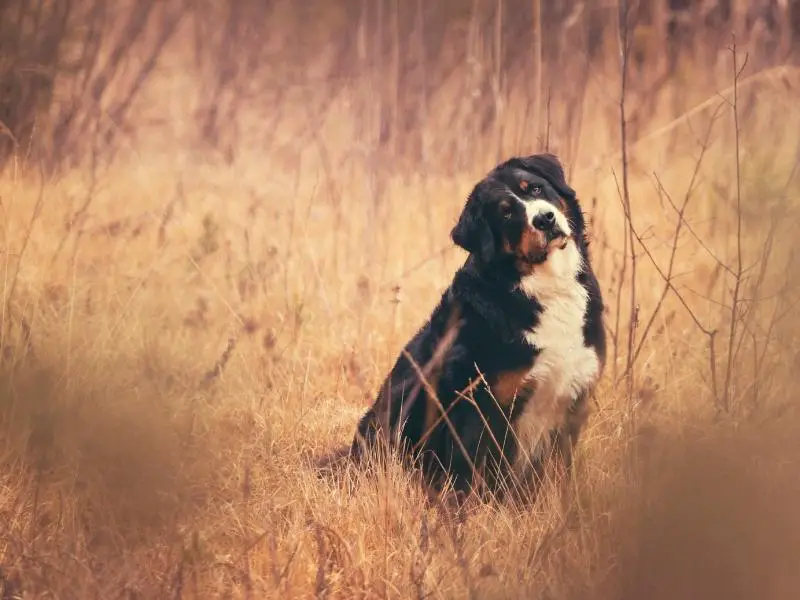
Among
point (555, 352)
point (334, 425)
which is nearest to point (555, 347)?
point (555, 352)

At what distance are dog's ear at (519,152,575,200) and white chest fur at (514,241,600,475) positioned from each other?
0.17 m

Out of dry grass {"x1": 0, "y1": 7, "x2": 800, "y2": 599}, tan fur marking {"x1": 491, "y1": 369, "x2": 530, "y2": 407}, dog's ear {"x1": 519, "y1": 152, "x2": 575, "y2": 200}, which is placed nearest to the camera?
dry grass {"x1": 0, "y1": 7, "x2": 800, "y2": 599}

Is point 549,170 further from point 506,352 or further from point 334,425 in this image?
point 334,425

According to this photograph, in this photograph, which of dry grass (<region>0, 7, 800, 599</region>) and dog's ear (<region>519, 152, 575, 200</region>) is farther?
dog's ear (<region>519, 152, 575, 200</region>)

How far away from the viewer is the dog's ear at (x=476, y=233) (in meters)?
2.86

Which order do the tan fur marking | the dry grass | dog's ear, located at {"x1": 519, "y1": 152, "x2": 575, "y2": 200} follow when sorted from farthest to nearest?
dog's ear, located at {"x1": 519, "y1": 152, "x2": 575, "y2": 200} < the tan fur marking < the dry grass

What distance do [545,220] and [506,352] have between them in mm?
384

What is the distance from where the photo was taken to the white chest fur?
285 cm

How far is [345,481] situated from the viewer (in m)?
2.61

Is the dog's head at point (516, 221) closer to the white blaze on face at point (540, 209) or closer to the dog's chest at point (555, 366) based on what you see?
the white blaze on face at point (540, 209)

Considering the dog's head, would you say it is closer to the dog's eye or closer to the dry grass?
the dog's eye

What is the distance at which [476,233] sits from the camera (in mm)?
2875

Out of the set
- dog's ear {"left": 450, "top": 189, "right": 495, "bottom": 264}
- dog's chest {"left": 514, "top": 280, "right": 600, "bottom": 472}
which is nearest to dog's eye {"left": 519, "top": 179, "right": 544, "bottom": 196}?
dog's ear {"left": 450, "top": 189, "right": 495, "bottom": 264}

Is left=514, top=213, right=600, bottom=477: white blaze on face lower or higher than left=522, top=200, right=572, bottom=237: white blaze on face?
lower
